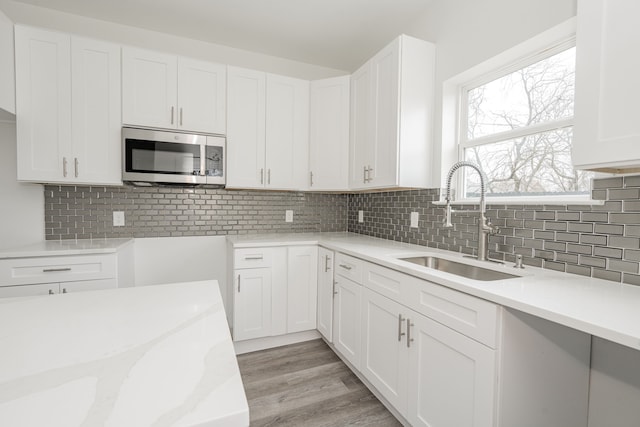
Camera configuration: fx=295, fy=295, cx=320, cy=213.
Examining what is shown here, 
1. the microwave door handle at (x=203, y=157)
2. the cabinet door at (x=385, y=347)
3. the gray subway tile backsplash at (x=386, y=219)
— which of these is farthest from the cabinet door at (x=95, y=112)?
the cabinet door at (x=385, y=347)

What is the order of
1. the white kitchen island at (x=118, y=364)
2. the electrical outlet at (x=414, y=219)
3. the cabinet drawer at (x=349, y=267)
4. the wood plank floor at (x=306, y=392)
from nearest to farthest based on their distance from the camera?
A: the white kitchen island at (x=118, y=364)
the wood plank floor at (x=306, y=392)
the cabinet drawer at (x=349, y=267)
the electrical outlet at (x=414, y=219)

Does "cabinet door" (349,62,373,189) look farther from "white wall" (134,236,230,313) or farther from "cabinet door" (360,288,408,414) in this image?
"white wall" (134,236,230,313)

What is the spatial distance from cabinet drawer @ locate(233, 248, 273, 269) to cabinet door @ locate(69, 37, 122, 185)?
1084 millimetres

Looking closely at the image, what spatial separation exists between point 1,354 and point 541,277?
1827 millimetres

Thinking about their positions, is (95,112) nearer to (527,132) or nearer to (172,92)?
(172,92)

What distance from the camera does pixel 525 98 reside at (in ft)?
5.69

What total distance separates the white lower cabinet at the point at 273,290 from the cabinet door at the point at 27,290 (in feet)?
3.76

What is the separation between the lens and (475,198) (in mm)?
2021

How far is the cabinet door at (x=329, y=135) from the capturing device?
2785mm

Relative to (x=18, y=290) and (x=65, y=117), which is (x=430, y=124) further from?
(x=18, y=290)

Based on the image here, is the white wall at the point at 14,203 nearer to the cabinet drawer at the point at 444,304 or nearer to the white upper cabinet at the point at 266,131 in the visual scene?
the white upper cabinet at the point at 266,131

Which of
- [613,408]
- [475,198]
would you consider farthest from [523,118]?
[613,408]

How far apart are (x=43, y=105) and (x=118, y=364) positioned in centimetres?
241

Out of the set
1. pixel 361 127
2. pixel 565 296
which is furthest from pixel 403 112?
pixel 565 296
